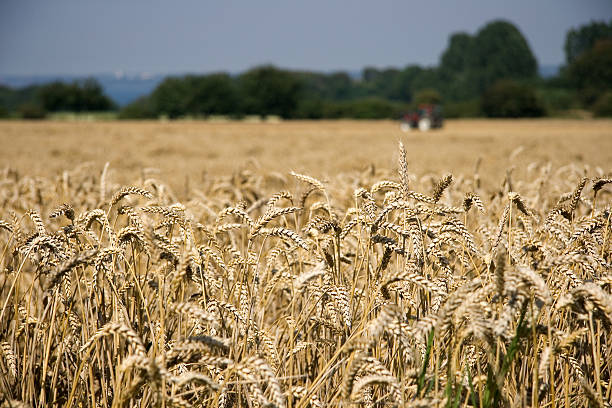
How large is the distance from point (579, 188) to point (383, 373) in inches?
50.7

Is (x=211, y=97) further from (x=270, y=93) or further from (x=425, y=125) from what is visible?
(x=425, y=125)

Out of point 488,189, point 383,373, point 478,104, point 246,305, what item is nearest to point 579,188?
point 383,373

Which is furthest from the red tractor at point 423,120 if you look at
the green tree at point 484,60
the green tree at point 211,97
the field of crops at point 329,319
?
the green tree at point 484,60

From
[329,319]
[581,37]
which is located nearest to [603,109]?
[329,319]

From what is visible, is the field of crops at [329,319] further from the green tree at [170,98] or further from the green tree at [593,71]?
the green tree at [593,71]

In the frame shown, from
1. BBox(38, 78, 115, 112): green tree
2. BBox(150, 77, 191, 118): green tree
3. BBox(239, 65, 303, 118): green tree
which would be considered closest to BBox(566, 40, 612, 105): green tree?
BBox(239, 65, 303, 118): green tree

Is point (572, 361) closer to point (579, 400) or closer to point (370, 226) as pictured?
point (579, 400)

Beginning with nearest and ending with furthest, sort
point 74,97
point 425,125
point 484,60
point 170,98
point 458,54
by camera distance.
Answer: point 425,125, point 170,98, point 74,97, point 484,60, point 458,54

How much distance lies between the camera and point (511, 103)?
70312 millimetres

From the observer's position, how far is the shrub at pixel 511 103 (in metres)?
69.9

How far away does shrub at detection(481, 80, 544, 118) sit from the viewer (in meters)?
69.9

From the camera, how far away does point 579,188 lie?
7.52 ft

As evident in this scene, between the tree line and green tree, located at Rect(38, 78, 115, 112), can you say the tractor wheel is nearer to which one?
the tree line

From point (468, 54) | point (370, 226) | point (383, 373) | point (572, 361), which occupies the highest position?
point (468, 54)
